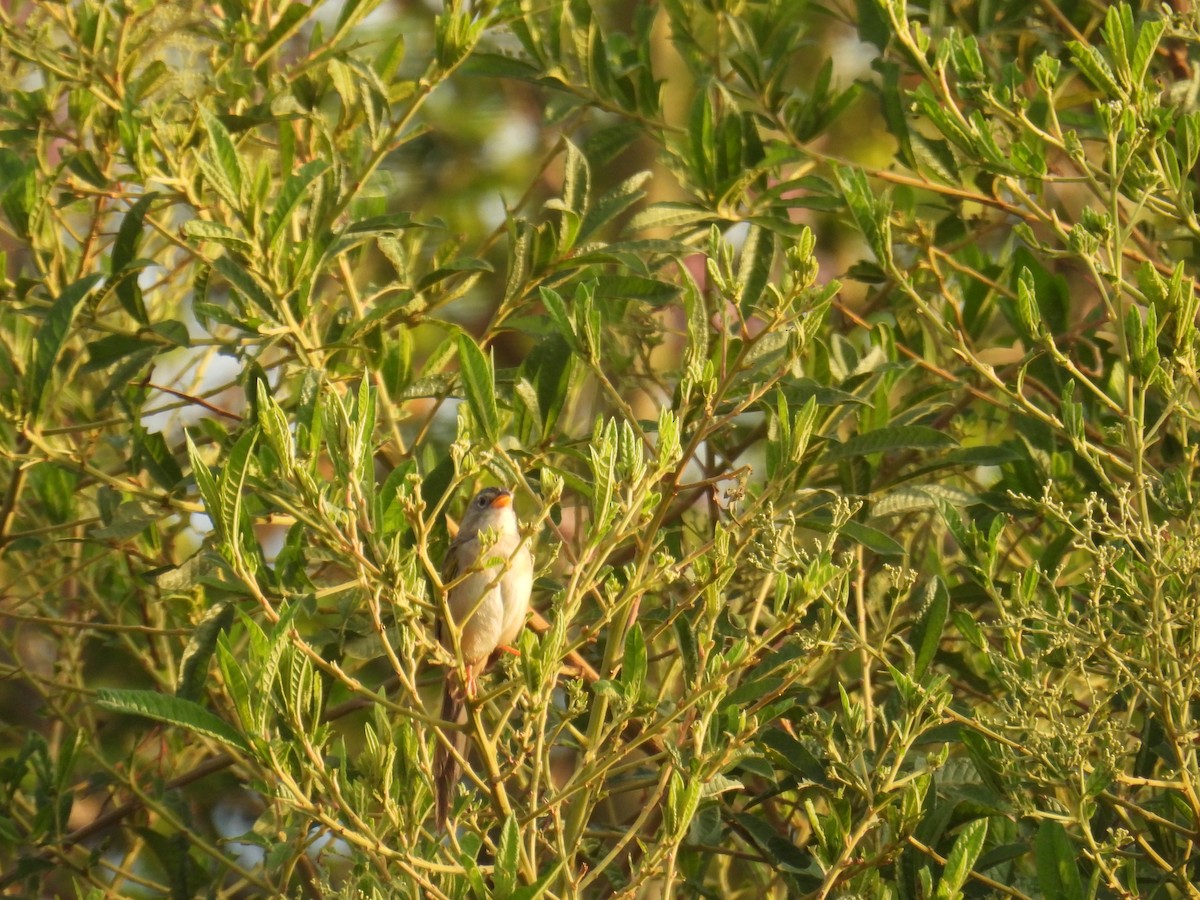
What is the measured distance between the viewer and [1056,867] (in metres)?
2.14

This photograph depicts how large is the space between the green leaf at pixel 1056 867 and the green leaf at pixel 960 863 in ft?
0.48

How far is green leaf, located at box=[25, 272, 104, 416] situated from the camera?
112 inches

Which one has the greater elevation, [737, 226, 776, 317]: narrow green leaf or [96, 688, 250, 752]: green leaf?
[96, 688, 250, 752]: green leaf

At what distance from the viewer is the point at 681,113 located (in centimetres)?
598

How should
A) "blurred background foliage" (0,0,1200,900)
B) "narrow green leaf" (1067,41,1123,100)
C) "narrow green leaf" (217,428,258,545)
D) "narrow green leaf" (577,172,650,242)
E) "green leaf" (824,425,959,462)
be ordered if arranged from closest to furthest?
"narrow green leaf" (217,428,258,545) < "blurred background foliage" (0,0,1200,900) < "narrow green leaf" (1067,41,1123,100) < "green leaf" (824,425,959,462) < "narrow green leaf" (577,172,650,242)

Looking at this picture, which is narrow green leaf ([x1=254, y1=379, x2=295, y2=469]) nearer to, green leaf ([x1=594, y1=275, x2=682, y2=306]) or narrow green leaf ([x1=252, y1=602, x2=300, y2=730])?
narrow green leaf ([x1=252, y1=602, x2=300, y2=730])

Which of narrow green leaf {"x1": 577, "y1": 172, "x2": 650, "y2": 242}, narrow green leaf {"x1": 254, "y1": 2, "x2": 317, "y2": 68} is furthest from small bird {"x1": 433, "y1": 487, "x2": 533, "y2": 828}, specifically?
narrow green leaf {"x1": 254, "y1": 2, "x2": 317, "y2": 68}

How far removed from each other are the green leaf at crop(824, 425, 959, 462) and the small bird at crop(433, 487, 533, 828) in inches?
26.0

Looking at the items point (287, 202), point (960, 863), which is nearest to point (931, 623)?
point (960, 863)

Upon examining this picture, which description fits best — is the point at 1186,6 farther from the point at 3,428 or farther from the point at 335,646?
the point at 3,428

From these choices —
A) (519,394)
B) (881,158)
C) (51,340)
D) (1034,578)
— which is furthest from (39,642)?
(1034,578)

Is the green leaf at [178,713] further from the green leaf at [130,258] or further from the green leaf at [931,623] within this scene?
the green leaf at [130,258]

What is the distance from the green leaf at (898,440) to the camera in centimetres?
288

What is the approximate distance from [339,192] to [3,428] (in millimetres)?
829
